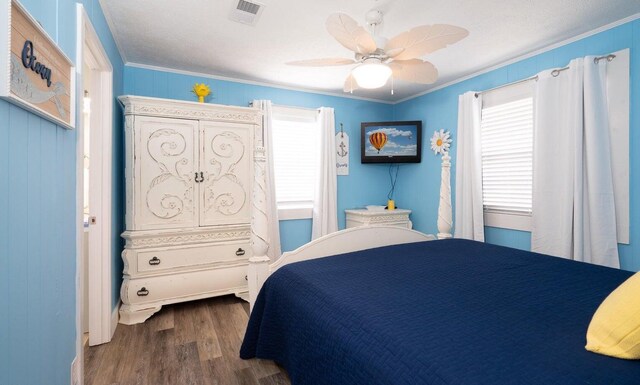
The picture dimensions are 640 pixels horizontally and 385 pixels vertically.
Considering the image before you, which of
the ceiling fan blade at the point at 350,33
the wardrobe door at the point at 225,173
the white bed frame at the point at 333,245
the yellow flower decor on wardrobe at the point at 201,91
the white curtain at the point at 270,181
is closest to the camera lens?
the ceiling fan blade at the point at 350,33

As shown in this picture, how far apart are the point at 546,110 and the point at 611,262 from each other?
4.26ft

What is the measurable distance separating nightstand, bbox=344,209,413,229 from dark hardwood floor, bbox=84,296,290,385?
5.85ft

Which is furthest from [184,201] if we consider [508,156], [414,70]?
[508,156]

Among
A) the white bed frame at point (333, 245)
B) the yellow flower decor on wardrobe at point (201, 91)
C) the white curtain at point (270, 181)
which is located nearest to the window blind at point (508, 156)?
the white bed frame at point (333, 245)

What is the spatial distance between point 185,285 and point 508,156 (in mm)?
3315

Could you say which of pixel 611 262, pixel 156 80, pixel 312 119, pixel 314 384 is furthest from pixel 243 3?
pixel 611 262

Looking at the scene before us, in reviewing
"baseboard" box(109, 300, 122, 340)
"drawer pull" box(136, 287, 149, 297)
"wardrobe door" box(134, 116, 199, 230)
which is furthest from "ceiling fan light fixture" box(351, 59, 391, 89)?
"baseboard" box(109, 300, 122, 340)

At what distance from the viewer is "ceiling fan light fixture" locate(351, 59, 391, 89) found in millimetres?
1795

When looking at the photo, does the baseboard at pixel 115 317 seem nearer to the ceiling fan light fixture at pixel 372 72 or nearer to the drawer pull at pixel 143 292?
the drawer pull at pixel 143 292

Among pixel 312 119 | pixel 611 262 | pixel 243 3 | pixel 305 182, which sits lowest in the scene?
pixel 611 262

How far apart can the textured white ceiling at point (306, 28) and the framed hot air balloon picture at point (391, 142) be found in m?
0.90

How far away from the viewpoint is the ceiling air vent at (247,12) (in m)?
2.06

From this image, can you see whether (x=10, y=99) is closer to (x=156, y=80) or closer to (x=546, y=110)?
(x=156, y=80)

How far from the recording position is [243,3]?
2.04 metres
